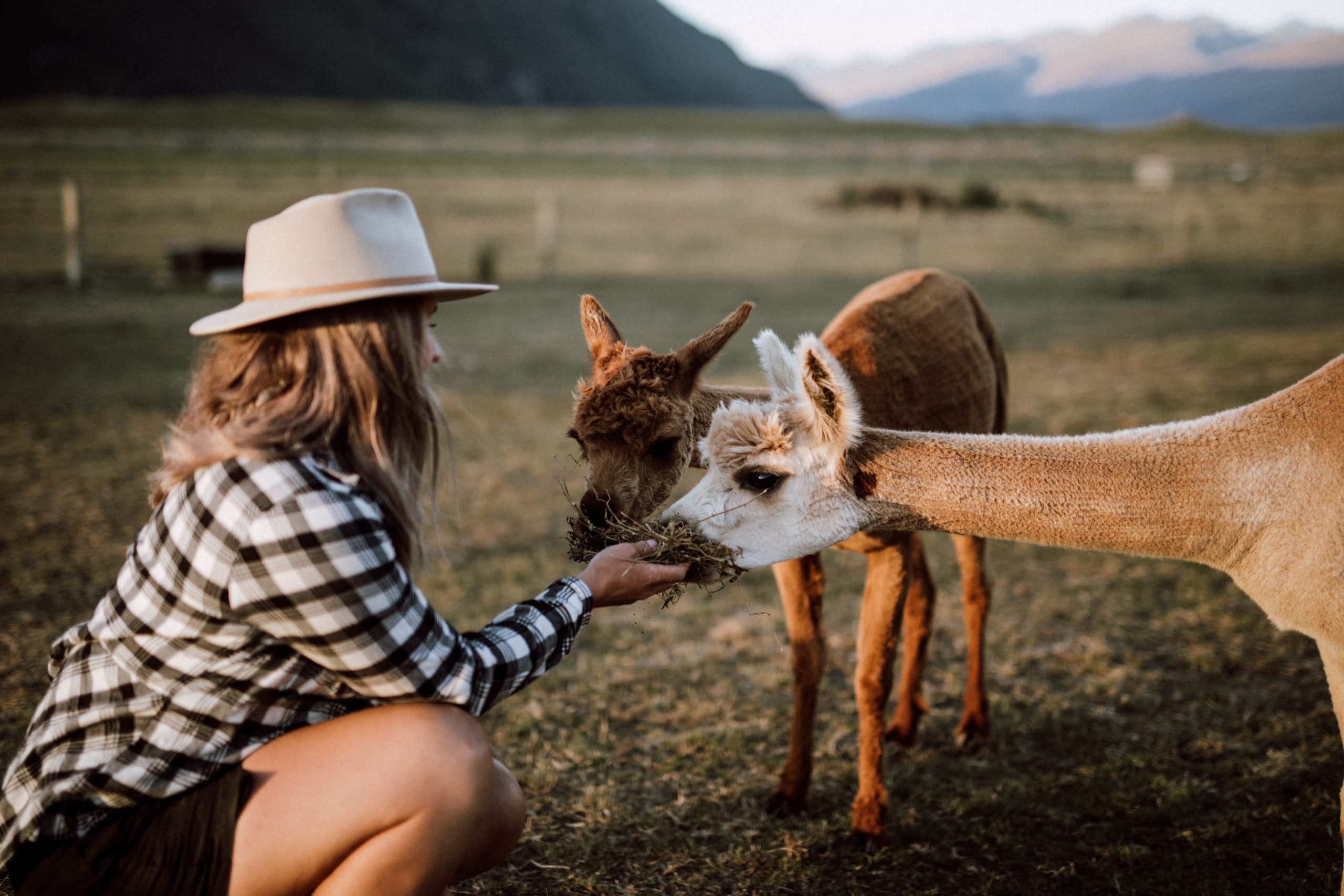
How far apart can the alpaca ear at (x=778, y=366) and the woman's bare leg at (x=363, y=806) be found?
1.55m

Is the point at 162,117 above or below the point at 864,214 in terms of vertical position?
above

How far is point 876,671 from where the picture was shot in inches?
143

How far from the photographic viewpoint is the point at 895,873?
336 cm

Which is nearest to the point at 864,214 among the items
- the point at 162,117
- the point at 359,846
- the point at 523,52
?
the point at 359,846

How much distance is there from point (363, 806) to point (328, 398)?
0.99 meters

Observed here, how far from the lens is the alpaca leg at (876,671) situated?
3551mm

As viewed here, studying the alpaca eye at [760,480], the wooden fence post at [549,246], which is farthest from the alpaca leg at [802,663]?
the wooden fence post at [549,246]

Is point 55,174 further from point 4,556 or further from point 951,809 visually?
point 951,809

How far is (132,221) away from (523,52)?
18967 cm

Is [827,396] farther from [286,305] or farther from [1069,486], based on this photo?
[286,305]

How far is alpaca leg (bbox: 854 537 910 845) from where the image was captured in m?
3.55

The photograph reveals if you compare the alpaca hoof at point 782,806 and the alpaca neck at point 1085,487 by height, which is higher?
the alpaca neck at point 1085,487

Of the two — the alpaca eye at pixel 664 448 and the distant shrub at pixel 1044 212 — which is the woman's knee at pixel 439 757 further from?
the distant shrub at pixel 1044 212

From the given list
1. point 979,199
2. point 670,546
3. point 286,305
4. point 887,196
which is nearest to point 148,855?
point 286,305
